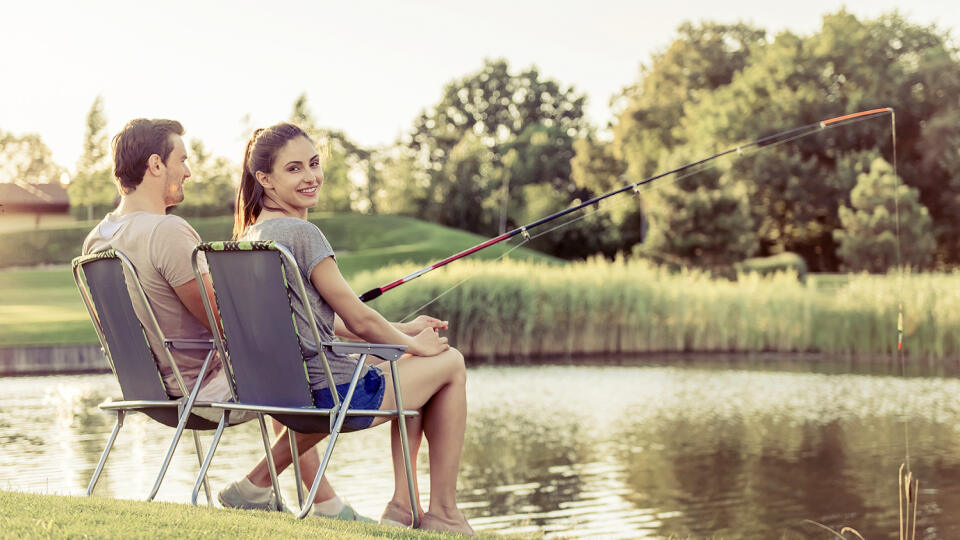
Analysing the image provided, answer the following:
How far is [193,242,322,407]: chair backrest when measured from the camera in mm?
3420

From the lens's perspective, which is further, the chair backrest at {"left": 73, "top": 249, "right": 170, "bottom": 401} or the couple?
the chair backrest at {"left": 73, "top": 249, "right": 170, "bottom": 401}

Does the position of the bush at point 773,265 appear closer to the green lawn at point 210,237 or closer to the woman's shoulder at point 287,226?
the green lawn at point 210,237

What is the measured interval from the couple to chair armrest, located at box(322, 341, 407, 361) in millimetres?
131

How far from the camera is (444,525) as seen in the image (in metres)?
3.68

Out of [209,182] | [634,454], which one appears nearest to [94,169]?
[209,182]

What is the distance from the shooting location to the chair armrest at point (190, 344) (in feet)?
12.3

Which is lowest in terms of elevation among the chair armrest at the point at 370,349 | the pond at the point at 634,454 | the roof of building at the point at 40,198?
the pond at the point at 634,454

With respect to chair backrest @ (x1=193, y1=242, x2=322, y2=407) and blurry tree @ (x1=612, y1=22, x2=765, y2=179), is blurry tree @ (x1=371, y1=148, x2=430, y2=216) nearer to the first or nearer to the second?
blurry tree @ (x1=612, y1=22, x2=765, y2=179)

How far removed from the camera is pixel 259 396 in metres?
3.56

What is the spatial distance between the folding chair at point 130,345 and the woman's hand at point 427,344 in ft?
2.25

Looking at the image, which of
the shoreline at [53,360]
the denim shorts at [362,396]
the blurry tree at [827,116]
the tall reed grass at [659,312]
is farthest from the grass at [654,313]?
the blurry tree at [827,116]

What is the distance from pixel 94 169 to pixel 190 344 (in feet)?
142

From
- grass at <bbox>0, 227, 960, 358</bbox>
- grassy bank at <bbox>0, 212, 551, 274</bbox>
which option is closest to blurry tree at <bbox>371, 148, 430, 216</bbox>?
grassy bank at <bbox>0, 212, 551, 274</bbox>

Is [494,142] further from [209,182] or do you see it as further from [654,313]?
[654,313]
